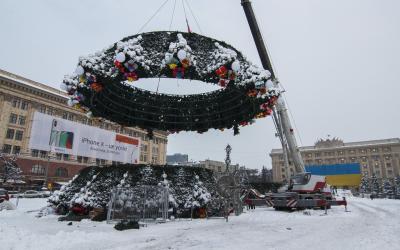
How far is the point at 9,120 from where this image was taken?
179 feet

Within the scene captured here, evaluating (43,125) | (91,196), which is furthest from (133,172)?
(43,125)

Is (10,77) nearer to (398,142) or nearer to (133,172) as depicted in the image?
(133,172)

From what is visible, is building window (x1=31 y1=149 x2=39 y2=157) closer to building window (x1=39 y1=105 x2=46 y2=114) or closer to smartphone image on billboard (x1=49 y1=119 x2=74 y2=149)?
smartphone image on billboard (x1=49 y1=119 x2=74 y2=149)

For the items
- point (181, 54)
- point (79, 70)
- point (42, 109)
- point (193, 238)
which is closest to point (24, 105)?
point (42, 109)

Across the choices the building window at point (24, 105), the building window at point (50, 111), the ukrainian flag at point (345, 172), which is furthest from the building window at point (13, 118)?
the ukrainian flag at point (345, 172)

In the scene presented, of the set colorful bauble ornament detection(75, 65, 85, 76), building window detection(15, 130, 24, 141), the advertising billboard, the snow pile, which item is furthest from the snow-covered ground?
building window detection(15, 130, 24, 141)

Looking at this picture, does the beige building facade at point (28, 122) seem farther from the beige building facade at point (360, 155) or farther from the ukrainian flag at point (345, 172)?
the beige building facade at point (360, 155)

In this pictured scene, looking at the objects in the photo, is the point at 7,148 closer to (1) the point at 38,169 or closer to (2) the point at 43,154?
(2) the point at 43,154

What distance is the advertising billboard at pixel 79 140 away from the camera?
55181 mm

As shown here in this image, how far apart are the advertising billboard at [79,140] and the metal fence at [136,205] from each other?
1946 inches

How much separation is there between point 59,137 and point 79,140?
4.78m

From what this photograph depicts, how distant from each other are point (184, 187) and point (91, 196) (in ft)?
14.8

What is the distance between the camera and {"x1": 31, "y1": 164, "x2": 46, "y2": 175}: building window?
5431cm

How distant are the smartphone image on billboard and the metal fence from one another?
5069 cm
